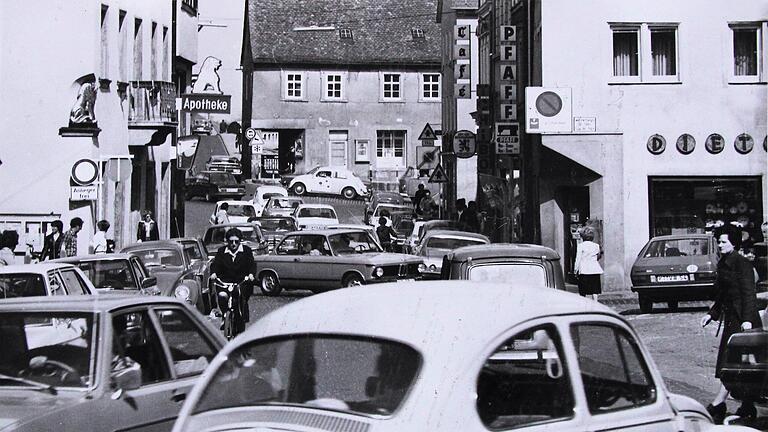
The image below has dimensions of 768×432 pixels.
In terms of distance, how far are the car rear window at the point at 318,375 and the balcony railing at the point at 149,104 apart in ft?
99.2

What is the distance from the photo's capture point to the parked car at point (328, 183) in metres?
60.2

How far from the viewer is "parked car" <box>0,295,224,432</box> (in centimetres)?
648

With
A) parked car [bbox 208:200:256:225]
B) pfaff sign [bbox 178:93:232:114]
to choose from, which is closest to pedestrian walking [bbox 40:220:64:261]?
pfaff sign [bbox 178:93:232:114]

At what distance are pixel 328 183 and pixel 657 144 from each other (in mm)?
33606

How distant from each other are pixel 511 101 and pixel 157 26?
12.9m

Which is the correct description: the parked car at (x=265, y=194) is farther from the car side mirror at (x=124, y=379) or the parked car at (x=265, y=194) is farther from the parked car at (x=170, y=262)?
the car side mirror at (x=124, y=379)

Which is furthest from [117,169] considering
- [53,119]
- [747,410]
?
[747,410]

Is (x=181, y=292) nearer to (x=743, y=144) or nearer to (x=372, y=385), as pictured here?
(x=372, y=385)

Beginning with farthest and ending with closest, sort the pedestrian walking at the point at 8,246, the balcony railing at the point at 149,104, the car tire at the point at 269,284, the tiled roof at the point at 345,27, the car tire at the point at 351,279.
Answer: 1. the tiled roof at the point at 345,27
2. the balcony railing at the point at 149,104
3. the car tire at the point at 269,284
4. the car tire at the point at 351,279
5. the pedestrian walking at the point at 8,246

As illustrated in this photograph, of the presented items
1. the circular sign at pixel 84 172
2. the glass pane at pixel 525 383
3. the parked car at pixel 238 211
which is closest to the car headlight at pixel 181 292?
the circular sign at pixel 84 172

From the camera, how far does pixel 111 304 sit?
7.22 metres

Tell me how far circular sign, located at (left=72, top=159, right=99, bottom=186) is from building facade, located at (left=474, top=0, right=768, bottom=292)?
995 cm

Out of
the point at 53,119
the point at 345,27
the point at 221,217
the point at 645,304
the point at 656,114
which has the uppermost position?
the point at 345,27

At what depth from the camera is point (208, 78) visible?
165ft
